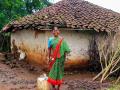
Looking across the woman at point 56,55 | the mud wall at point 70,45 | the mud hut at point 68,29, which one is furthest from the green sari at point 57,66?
the mud wall at point 70,45

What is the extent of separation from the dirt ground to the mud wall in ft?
1.67

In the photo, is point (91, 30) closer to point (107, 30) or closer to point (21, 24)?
point (107, 30)

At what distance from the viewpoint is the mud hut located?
50.5 feet

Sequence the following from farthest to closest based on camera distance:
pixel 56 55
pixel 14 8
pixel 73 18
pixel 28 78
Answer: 1. pixel 14 8
2. pixel 73 18
3. pixel 28 78
4. pixel 56 55

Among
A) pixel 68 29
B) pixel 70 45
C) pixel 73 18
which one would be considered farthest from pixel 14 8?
pixel 68 29

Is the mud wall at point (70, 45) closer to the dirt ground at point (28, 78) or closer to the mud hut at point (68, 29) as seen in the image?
the mud hut at point (68, 29)

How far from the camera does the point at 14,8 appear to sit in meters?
26.5

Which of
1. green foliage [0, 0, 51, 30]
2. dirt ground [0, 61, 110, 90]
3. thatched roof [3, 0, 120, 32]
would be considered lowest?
dirt ground [0, 61, 110, 90]

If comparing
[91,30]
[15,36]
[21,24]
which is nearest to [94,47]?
[91,30]

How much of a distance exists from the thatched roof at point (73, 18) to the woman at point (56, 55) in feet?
19.7

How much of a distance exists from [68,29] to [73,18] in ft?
3.66

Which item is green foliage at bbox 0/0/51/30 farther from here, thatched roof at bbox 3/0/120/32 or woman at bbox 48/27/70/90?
woman at bbox 48/27/70/90

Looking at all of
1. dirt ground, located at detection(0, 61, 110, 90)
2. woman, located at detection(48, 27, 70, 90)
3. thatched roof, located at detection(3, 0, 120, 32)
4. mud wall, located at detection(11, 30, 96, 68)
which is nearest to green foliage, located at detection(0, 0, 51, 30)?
thatched roof, located at detection(3, 0, 120, 32)

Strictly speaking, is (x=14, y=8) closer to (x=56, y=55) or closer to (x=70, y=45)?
(x=70, y=45)
